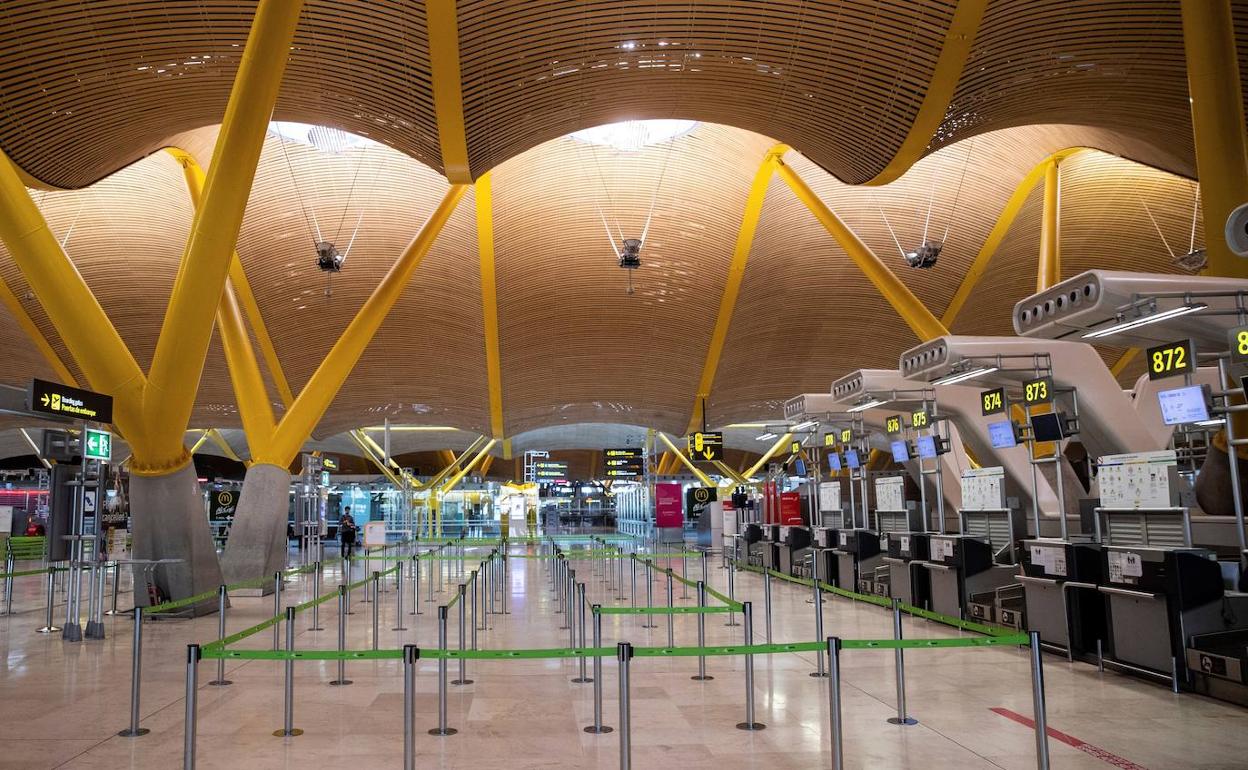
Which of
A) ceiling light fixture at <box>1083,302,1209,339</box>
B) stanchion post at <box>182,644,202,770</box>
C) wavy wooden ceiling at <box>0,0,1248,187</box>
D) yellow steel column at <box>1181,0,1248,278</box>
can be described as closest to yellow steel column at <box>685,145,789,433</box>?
wavy wooden ceiling at <box>0,0,1248,187</box>

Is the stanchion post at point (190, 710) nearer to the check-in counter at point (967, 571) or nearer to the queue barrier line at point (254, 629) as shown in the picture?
the queue barrier line at point (254, 629)

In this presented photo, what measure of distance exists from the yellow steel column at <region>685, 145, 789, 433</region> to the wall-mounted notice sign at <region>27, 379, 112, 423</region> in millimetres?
17957

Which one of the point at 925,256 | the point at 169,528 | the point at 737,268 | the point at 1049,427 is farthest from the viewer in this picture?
the point at 737,268

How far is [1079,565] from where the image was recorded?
9.73 meters

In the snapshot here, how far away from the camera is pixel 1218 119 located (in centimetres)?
1157

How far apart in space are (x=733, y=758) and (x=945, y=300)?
27725 millimetres

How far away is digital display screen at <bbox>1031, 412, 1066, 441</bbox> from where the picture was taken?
36.5 ft

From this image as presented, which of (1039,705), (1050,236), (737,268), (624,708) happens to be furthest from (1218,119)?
(737,268)

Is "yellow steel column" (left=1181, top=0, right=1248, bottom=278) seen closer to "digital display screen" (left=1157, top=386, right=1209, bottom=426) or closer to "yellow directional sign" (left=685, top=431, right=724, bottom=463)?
"digital display screen" (left=1157, top=386, right=1209, bottom=426)

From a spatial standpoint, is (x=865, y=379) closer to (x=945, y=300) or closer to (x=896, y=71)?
(x=896, y=71)

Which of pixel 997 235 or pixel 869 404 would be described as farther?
pixel 997 235

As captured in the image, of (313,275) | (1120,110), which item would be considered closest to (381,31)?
(1120,110)

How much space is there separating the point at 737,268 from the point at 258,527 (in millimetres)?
17373

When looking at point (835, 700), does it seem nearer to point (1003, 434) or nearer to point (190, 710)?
point (190, 710)
